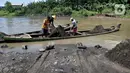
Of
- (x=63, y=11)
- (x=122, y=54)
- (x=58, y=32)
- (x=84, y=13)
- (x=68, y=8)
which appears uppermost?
(x=122, y=54)

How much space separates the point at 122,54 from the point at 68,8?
57195mm

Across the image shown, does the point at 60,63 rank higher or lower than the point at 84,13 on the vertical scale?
higher

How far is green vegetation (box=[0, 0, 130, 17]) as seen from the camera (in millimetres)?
58469

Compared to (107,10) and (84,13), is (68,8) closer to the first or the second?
(84,13)

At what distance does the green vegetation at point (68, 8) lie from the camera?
192 ft

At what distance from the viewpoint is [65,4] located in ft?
235

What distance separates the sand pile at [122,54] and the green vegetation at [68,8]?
1529 inches

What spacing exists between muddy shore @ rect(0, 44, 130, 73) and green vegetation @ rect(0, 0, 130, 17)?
38.8 m

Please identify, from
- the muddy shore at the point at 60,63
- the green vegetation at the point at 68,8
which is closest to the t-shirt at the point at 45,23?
the muddy shore at the point at 60,63

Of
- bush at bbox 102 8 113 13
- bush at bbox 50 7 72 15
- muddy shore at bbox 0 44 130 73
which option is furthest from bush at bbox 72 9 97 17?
muddy shore at bbox 0 44 130 73

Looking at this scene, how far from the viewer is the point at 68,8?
217 ft

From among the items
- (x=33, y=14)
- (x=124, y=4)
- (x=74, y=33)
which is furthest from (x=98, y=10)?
(x=74, y=33)

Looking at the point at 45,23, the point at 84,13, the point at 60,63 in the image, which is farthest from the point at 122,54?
the point at 84,13

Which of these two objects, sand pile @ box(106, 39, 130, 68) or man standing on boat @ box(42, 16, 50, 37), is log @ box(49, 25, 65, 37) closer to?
man standing on boat @ box(42, 16, 50, 37)
